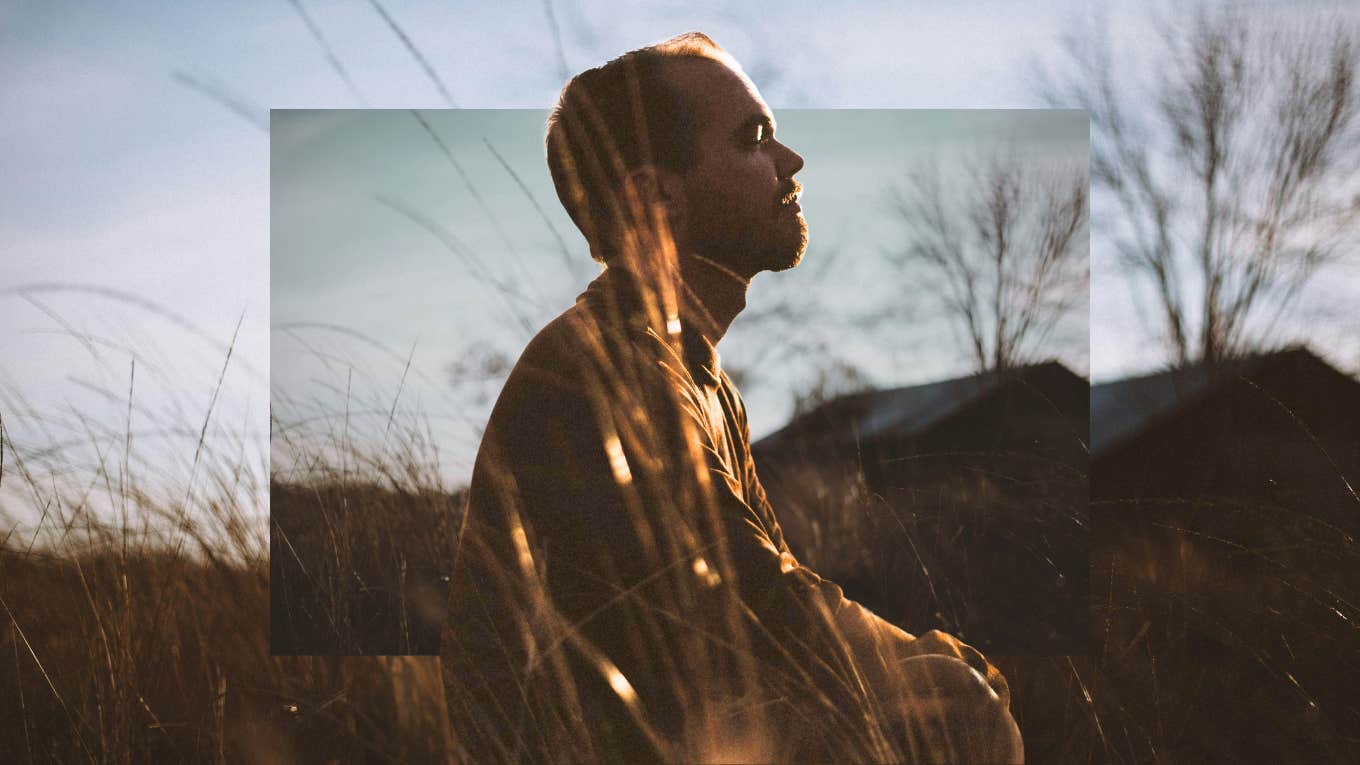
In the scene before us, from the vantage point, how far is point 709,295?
1399mm

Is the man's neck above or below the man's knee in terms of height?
above

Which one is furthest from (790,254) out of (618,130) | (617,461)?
(617,461)

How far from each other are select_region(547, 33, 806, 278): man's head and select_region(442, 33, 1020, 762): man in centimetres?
1

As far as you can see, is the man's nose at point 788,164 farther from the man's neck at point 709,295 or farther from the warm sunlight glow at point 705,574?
the warm sunlight glow at point 705,574

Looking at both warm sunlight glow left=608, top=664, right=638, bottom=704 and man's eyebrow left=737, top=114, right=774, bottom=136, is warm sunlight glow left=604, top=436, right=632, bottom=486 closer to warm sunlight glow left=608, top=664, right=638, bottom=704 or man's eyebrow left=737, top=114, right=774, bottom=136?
warm sunlight glow left=608, top=664, right=638, bottom=704

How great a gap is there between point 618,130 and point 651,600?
2.46 feet

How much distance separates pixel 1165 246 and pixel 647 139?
1.81 m

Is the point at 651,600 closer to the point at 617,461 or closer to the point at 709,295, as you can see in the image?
the point at 617,461

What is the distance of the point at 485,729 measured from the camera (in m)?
1.16

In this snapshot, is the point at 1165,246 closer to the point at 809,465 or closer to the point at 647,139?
the point at 809,465

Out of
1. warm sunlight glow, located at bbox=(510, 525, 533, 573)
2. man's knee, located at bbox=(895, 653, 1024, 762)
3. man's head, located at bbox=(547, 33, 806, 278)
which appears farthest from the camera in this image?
man's head, located at bbox=(547, 33, 806, 278)

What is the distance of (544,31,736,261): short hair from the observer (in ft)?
4.60

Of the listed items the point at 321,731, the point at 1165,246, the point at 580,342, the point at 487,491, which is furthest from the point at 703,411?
the point at 1165,246

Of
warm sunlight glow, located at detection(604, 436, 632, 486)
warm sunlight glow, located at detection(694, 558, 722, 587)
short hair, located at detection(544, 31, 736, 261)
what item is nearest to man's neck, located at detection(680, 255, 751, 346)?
short hair, located at detection(544, 31, 736, 261)
